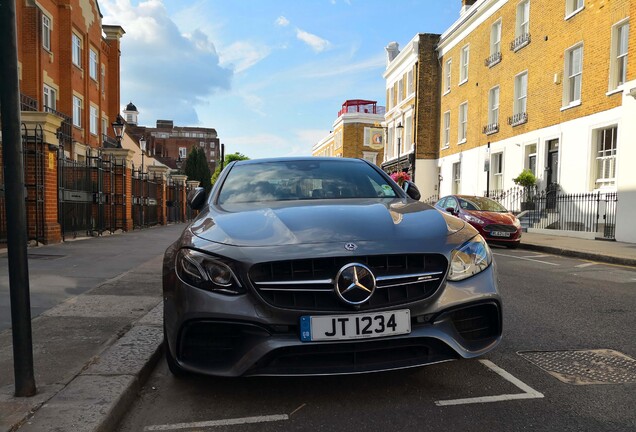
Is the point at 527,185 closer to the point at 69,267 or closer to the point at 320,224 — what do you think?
the point at 69,267

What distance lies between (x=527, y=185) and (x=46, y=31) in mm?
21588

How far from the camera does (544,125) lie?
1848 cm

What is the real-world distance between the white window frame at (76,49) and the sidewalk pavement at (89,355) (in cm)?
2047

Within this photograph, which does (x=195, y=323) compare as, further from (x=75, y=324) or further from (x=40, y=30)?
(x=40, y=30)

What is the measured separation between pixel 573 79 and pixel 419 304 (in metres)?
17.7

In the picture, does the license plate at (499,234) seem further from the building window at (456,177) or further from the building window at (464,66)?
the building window at (464,66)

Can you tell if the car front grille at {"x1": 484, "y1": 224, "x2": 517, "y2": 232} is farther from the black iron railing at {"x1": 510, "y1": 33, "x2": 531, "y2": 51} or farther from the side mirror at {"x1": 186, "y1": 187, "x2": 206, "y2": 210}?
the black iron railing at {"x1": 510, "y1": 33, "x2": 531, "y2": 51}

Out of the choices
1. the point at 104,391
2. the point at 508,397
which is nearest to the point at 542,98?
the point at 508,397

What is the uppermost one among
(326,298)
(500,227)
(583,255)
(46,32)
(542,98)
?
(46,32)

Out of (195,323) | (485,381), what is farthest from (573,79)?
(195,323)

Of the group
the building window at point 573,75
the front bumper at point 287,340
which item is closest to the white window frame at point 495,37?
the building window at point 573,75

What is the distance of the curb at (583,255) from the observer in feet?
31.0

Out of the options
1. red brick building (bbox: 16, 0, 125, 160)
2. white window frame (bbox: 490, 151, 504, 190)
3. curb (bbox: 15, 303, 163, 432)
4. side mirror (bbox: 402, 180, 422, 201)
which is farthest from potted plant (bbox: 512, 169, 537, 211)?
curb (bbox: 15, 303, 163, 432)

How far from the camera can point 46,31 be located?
21.3 meters
